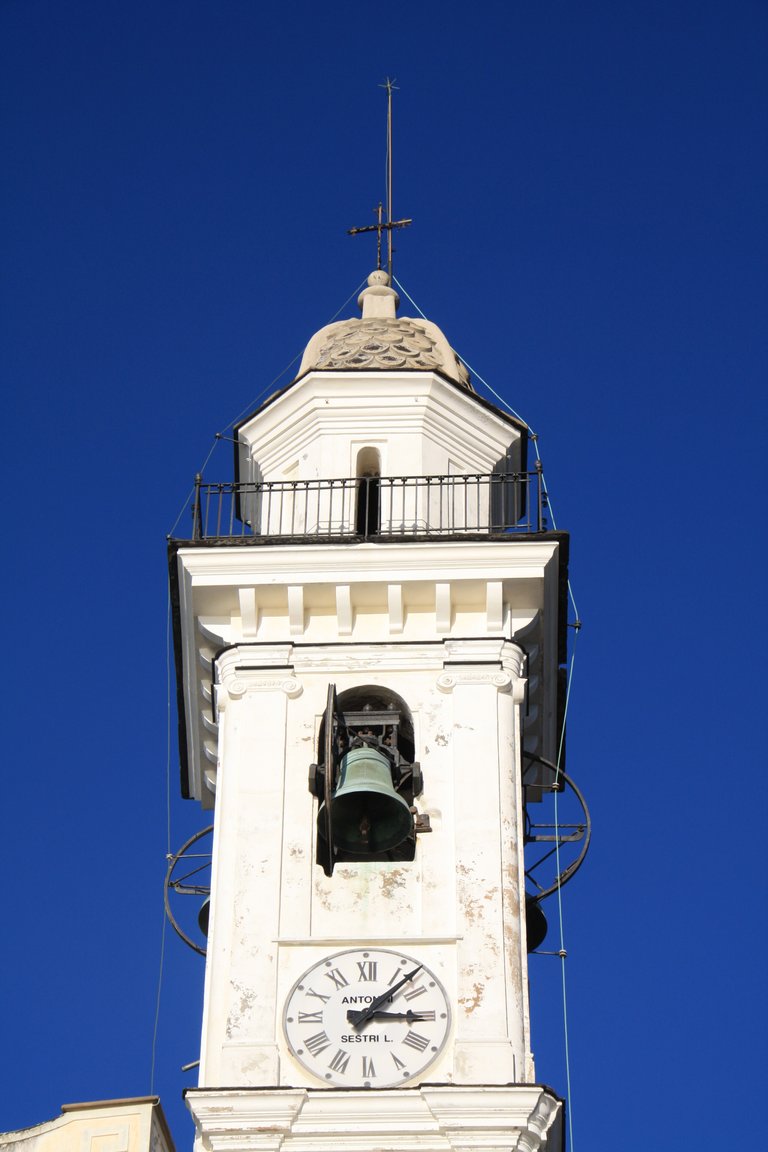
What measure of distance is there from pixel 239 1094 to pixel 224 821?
124 inches

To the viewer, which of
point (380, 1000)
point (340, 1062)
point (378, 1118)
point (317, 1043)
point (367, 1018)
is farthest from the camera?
point (380, 1000)

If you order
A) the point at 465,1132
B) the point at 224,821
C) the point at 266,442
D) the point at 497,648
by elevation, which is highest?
the point at 266,442

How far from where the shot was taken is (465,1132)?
23.1m

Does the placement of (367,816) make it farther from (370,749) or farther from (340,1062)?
(340,1062)

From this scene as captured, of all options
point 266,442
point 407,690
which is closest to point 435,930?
point 407,690

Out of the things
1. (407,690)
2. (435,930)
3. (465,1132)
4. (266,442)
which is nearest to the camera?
(465,1132)

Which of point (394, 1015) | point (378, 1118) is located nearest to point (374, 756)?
point (394, 1015)

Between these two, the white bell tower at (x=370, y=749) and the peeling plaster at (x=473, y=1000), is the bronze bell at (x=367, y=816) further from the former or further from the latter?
the peeling plaster at (x=473, y=1000)

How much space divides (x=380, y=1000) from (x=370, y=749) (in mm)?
2591

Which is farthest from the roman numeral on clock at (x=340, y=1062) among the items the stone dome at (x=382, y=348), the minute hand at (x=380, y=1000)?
the stone dome at (x=382, y=348)

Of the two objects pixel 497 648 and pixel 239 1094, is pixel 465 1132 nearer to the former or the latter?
pixel 239 1094

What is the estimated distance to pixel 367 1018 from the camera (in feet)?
79.0

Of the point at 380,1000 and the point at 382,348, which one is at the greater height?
the point at 382,348

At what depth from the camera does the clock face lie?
2378 centimetres
